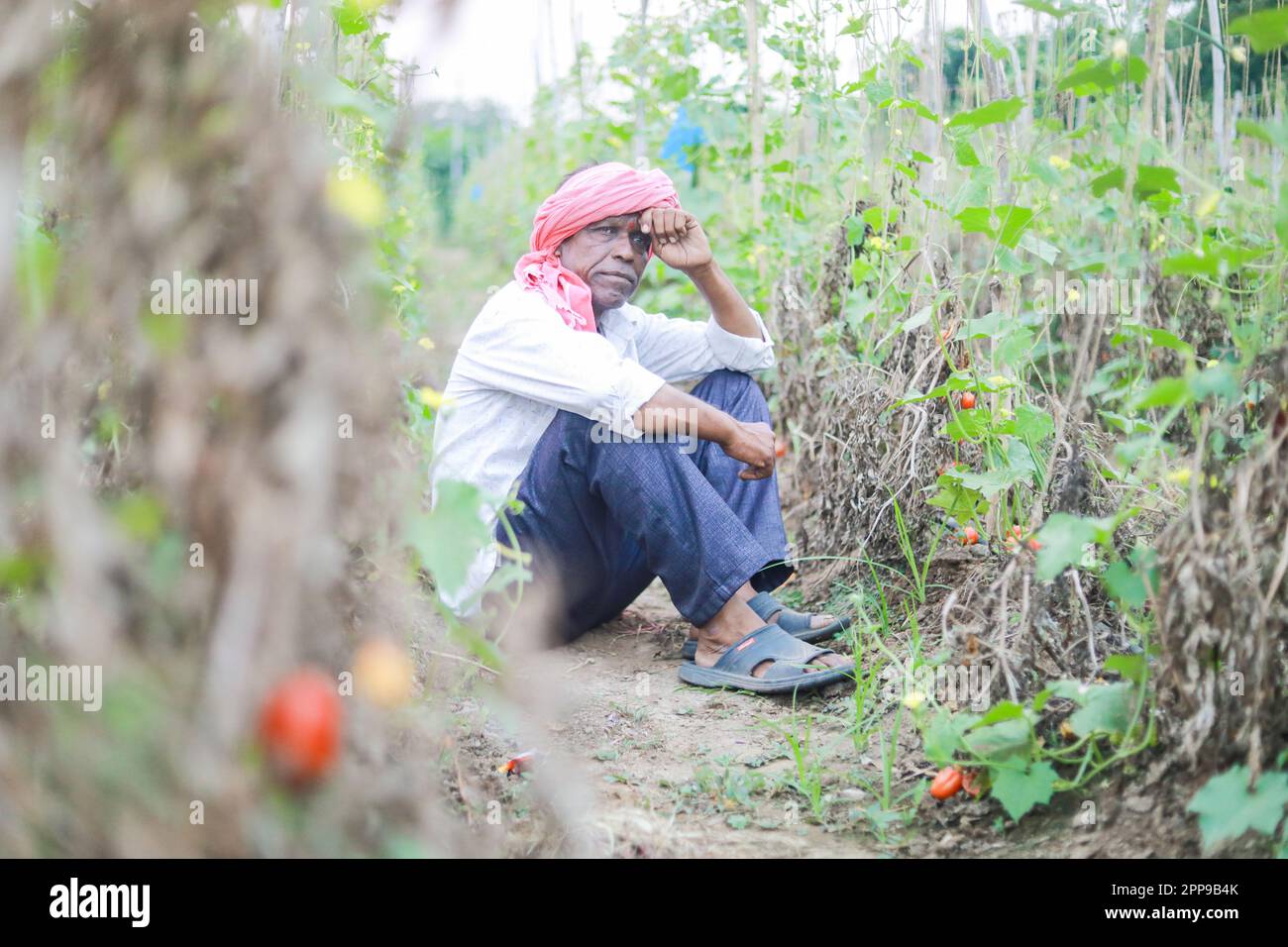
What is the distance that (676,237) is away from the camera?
7.84ft

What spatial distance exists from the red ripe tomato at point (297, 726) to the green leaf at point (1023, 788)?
3.21 feet

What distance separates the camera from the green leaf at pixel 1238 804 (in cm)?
113

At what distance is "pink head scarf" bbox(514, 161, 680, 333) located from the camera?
223cm

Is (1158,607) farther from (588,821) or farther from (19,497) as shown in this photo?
(19,497)

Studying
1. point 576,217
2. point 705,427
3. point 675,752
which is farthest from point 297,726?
point 576,217

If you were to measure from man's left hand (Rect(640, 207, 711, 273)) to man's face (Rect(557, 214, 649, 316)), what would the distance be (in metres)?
0.04

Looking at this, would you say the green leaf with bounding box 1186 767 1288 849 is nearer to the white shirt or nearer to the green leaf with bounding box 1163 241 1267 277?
the green leaf with bounding box 1163 241 1267 277

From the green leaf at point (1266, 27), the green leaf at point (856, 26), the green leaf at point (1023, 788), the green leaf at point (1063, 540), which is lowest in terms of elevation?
the green leaf at point (1023, 788)

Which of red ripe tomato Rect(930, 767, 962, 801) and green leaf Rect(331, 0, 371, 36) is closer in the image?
red ripe tomato Rect(930, 767, 962, 801)

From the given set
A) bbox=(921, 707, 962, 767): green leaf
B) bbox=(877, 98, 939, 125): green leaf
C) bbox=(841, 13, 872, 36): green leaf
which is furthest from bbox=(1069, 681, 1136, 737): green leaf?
bbox=(841, 13, 872, 36): green leaf

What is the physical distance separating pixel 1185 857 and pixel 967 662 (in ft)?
1.31

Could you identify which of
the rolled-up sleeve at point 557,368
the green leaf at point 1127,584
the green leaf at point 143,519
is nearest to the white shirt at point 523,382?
the rolled-up sleeve at point 557,368

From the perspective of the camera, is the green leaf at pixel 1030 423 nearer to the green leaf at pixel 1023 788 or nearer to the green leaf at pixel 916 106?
the green leaf at pixel 916 106

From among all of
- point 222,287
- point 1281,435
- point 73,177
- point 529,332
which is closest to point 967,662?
point 1281,435
